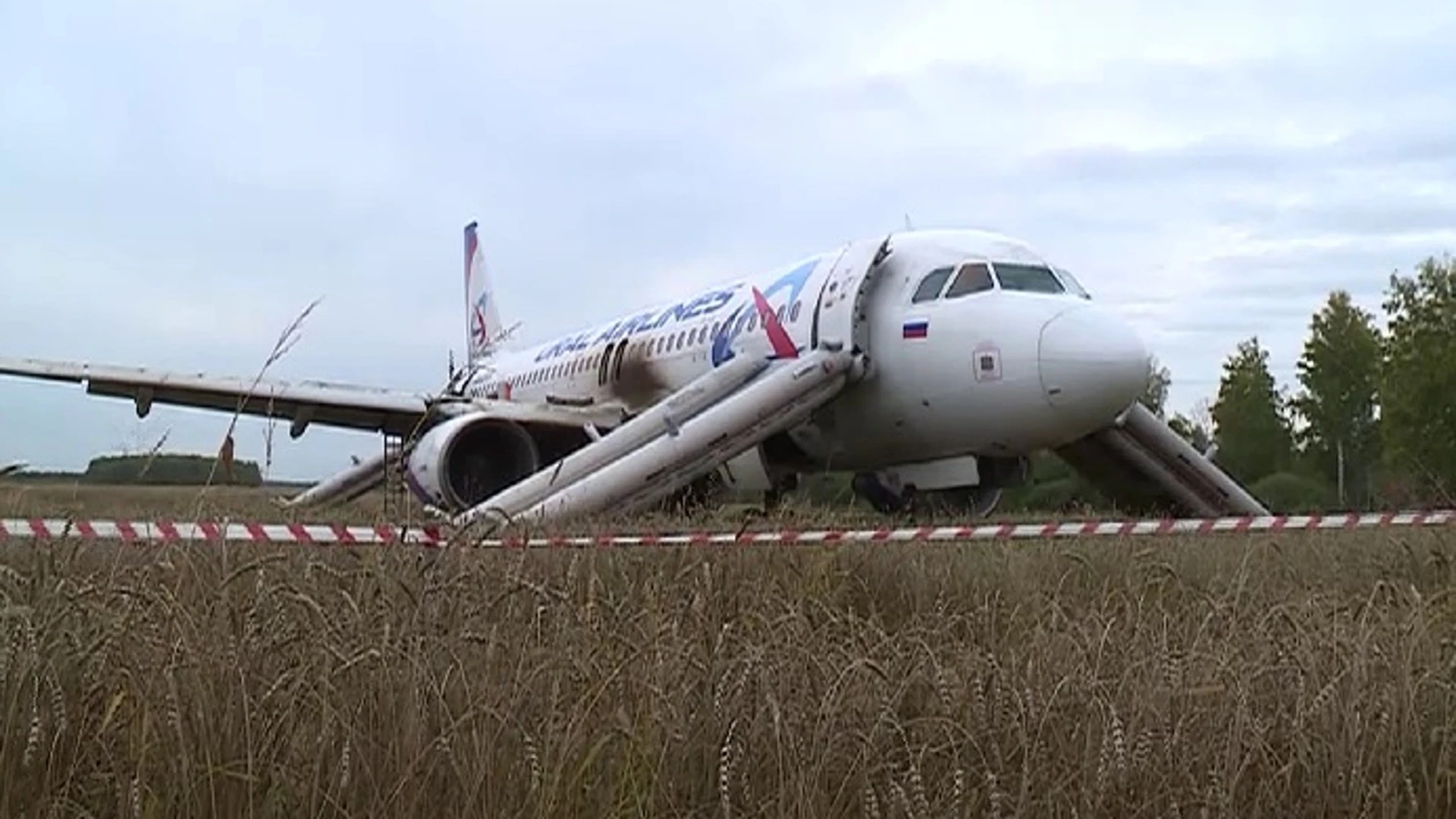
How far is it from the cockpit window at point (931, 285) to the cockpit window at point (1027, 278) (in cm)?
42

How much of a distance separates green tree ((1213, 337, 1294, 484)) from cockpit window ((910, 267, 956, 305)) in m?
32.6

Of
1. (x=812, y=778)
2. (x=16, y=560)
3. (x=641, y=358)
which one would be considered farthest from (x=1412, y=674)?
(x=641, y=358)

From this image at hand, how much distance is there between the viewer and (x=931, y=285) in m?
12.1

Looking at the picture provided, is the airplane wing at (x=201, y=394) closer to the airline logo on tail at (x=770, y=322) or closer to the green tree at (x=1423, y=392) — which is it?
the airline logo on tail at (x=770, y=322)

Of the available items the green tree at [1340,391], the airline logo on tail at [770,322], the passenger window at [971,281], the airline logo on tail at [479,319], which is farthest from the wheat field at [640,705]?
the green tree at [1340,391]

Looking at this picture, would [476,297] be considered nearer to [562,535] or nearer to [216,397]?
[216,397]

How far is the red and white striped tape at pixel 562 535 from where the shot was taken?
4215mm

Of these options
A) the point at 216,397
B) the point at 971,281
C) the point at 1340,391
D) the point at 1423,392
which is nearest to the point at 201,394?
the point at 216,397

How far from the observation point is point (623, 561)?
5129 mm

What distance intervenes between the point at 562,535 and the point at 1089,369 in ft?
19.2

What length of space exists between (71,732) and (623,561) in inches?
113

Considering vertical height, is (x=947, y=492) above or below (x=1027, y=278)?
below

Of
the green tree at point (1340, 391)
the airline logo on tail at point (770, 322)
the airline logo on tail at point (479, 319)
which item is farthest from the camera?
the green tree at point (1340, 391)

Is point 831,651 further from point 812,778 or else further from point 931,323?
point 931,323
